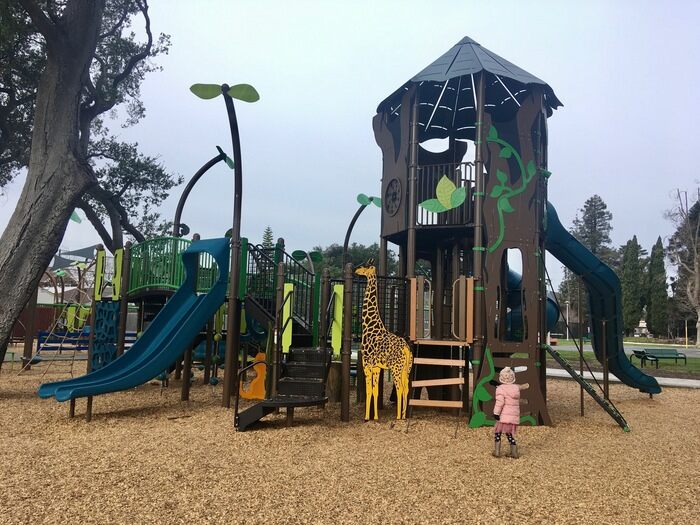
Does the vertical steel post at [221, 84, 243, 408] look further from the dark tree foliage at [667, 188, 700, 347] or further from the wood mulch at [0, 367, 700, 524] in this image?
the dark tree foliage at [667, 188, 700, 347]

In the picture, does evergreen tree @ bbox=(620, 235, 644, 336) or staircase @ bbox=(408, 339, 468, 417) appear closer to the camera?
staircase @ bbox=(408, 339, 468, 417)

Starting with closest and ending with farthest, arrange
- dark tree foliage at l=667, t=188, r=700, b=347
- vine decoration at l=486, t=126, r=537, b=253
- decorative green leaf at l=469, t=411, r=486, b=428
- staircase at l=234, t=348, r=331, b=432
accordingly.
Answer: staircase at l=234, t=348, r=331, b=432 → decorative green leaf at l=469, t=411, r=486, b=428 → vine decoration at l=486, t=126, r=537, b=253 → dark tree foliage at l=667, t=188, r=700, b=347

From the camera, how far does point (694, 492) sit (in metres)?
5.08

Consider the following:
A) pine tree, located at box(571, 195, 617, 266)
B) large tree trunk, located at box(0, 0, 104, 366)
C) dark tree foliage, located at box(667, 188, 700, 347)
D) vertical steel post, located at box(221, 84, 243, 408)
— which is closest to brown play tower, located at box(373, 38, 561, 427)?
vertical steel post, located at box(221, 84, 243, 408)

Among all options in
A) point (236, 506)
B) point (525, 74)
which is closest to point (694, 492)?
point (236, 506)

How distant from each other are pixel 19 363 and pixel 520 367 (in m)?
Answer: 17.4

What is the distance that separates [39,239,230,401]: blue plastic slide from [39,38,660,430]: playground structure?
0.02 meters

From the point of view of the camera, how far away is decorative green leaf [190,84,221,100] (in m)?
8.11

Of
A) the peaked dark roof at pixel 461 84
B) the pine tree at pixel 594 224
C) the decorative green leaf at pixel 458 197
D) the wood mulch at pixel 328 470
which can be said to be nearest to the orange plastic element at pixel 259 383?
the wood mulch at pixel 328 470

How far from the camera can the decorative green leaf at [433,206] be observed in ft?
30.0

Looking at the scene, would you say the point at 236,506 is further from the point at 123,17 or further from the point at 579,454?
the point at 123,17

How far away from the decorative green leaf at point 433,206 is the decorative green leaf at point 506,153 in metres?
1.33

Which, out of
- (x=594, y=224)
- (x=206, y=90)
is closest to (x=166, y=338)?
(x=206, y=90)

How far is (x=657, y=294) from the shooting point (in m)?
52.9
